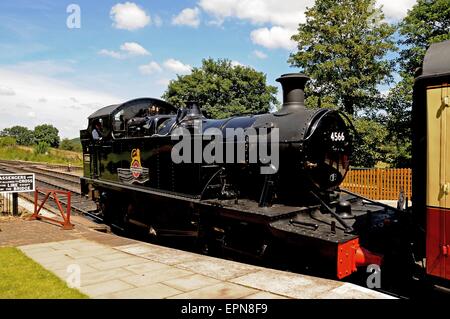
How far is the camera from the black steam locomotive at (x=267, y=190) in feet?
18.7

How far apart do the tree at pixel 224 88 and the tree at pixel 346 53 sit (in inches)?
474

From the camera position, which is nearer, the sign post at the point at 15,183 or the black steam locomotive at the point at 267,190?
the black steam locomotive at the point at 267,190

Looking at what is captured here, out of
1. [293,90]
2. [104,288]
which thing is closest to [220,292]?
[104,288]

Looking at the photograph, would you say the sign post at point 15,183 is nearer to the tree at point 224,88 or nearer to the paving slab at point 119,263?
the paving slab at point 119,263

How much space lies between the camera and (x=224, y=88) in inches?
1380

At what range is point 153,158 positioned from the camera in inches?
357

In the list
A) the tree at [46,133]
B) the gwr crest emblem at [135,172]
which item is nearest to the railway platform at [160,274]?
the gwr crest emblem at [135,172]

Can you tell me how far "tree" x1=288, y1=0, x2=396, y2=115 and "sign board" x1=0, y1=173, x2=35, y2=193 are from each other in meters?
14.8

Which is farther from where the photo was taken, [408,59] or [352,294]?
[408,59]

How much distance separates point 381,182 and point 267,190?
11712 mm

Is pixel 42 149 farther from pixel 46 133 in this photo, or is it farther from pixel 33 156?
pixel 46 133

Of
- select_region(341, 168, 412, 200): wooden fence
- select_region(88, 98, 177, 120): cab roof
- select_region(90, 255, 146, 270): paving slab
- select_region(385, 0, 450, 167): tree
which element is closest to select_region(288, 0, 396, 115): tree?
select_region(385, 0, 450, 167): tree

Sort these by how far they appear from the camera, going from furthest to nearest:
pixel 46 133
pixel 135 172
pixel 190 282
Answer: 1. pixel 46 133
2. pixel 135 172
3. pixel 190 282
